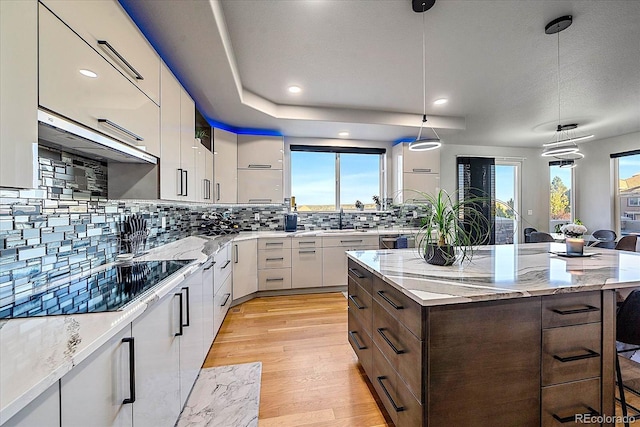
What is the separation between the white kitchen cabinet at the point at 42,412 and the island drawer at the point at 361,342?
156cm

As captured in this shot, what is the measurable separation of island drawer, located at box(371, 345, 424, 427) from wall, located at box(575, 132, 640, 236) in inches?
261

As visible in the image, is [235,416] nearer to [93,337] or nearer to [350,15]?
[93,337]

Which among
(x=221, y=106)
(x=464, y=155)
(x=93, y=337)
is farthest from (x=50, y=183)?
(x=464, y=155)

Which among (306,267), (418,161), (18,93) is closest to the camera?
(18,93)

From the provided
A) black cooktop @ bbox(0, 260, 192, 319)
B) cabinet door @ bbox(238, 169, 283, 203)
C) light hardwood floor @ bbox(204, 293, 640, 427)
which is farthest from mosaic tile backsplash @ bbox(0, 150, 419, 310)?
cabinet door @ bbox(238, 169, 283, 203)

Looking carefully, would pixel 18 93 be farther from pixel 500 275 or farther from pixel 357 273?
pixel 500 275

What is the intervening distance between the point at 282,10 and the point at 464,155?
5.07m

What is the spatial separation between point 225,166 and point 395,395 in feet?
11.1

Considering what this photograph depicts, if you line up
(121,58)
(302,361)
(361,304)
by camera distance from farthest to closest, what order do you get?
(302,361) → (361,304) → (121,58)

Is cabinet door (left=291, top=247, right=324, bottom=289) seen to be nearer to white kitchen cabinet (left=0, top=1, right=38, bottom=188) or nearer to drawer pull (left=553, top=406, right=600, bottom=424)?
drawer pull (left=553, top=406, right=600, bottom=424)

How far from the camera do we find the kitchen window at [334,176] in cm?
470

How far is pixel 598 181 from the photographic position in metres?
5.62

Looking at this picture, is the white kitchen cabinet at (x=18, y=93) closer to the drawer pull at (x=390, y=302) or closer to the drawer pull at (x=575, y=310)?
the drawer pull at (x=390, y=302)

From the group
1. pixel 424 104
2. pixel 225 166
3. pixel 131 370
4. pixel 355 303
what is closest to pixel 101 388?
pixel 131 370
